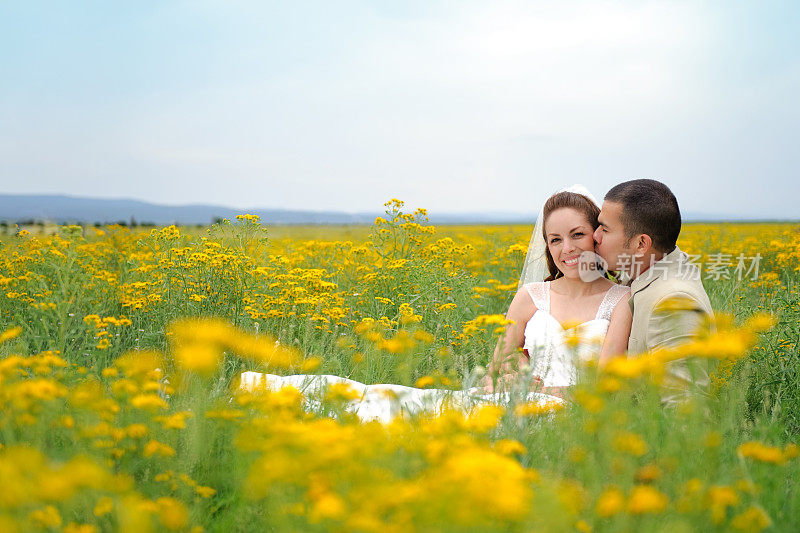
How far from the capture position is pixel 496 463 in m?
1.40

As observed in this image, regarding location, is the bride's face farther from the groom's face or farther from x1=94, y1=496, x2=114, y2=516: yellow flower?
x1=94, y1=496, x2=114, y2=516: yellow flower

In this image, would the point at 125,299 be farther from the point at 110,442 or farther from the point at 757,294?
the point at 757,294

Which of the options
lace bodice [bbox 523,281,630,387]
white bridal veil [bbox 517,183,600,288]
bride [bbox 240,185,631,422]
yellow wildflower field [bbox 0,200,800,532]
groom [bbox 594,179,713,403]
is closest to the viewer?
yellow wildflower field [bbox 0,200,800,532]

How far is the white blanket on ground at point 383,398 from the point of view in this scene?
2.64 metres

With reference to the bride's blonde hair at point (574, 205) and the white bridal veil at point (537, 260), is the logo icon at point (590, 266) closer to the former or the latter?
the bride's blonde hair at point (574, 205)

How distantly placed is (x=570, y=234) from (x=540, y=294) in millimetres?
552

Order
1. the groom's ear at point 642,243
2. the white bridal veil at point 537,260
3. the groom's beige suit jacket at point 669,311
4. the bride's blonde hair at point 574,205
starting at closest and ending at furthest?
the groom's beige suit jacket at point 669,311 → the groom's ear at point 642,243 → the bride's blonde hair at point 574,205 → the white bridal veil at point 537,260

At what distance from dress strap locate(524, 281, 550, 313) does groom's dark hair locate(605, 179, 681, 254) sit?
2.75 feet

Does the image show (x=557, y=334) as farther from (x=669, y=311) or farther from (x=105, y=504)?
(x=105, y=504)

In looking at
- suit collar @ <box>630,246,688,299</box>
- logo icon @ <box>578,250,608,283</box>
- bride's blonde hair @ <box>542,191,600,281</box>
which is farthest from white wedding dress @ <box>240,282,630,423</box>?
bride's blonde hair @ <box>542,191,600,281</box>

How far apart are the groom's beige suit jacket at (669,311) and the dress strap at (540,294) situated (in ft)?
2.17

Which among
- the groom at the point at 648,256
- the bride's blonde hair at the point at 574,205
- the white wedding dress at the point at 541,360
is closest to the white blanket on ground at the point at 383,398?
the white wedding dress at the point at 541,360

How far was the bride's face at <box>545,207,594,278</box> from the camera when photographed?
385 cm

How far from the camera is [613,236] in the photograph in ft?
11.7
